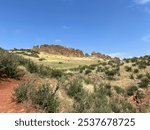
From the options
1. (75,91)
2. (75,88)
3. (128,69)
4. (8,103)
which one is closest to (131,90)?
(128,69)

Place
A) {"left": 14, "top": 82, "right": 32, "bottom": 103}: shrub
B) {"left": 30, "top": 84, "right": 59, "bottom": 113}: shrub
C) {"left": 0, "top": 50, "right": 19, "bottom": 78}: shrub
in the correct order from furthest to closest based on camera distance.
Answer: {"left": 0, "top": 50, "right": 19, "bottom": 78}: shrub, {"left": 14, "top": 82, "right": 32, "bottom": 103}: shrub, {"left": 30, "top": 84, "right": 59, "bottom": 113}: shrub

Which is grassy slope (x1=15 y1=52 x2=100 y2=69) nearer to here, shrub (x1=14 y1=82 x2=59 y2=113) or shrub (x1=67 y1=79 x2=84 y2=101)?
shrub (x1=67 y1=79 x2=84 y2=101)

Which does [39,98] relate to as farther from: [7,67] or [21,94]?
[7,67]

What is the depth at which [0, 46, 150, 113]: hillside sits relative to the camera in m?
11.3

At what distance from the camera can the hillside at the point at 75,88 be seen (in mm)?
11289

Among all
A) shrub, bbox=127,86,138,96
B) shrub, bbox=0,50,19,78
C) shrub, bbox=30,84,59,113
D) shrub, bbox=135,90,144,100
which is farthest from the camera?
shrub, bbox=127,86,138,96

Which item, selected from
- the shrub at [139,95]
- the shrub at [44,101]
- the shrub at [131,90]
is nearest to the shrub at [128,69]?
the shrub at [131,90]

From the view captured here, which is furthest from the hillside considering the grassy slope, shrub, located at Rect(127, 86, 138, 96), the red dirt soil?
the grassy slope

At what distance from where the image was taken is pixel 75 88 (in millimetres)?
15836

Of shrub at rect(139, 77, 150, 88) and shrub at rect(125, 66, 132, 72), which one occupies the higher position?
shrub at rect(125, 66, 132, 72)

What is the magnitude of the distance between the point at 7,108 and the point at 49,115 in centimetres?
414

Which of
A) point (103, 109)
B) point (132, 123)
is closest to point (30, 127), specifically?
point (132, 123)

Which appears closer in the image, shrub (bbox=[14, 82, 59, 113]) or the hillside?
shrub (bbox=[14, 82, 59, 113])

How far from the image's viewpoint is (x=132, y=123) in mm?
6941
